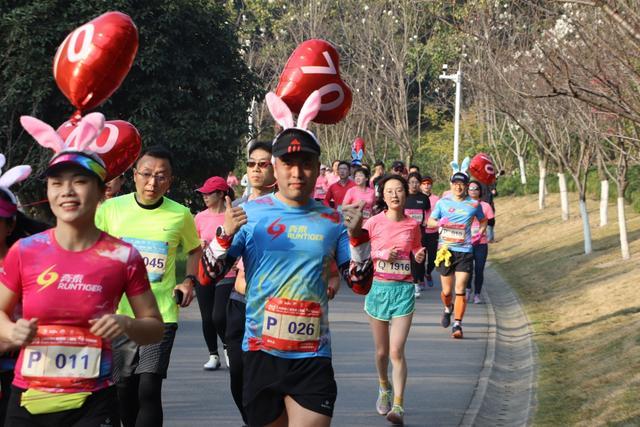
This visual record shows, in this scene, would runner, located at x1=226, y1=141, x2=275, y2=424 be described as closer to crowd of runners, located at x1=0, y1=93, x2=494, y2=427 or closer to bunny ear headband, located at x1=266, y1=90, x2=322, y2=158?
crowd of runners, located at x1=0, y1=93, x2=494, y2=427

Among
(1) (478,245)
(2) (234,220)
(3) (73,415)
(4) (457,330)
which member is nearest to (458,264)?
(4) (457,330)

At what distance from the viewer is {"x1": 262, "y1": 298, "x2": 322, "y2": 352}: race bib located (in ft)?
18.1

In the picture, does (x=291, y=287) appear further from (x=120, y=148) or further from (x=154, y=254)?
(x=120, y=148)

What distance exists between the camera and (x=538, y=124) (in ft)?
82.9

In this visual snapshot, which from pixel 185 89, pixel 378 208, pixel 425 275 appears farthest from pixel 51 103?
pixel 425 275

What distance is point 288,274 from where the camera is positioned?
18.1 feet

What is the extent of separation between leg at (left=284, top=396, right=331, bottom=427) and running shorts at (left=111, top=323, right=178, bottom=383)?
1.46 meters

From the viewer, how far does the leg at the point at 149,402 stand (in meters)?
6.86

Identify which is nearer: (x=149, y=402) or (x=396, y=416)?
(x=149, y=402)

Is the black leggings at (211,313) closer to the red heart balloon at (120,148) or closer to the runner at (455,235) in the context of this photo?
the red heart balloon at (120,148)

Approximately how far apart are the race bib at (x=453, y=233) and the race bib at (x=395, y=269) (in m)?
4.57

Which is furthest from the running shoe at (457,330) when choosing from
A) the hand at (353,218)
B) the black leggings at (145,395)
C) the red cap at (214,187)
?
the hand at (353,218)

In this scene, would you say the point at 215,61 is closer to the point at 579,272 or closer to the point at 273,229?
the point at 579,272

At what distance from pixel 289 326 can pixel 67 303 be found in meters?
1.32
